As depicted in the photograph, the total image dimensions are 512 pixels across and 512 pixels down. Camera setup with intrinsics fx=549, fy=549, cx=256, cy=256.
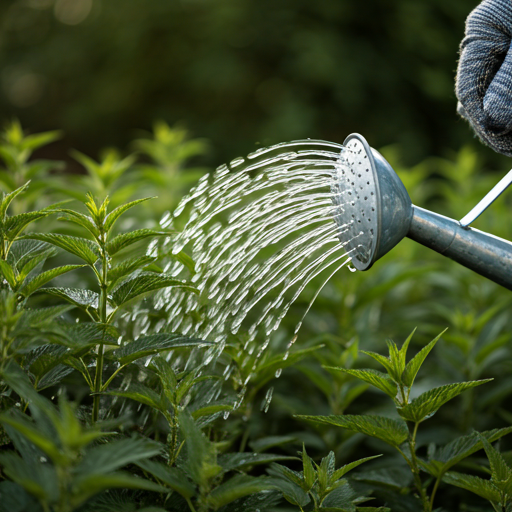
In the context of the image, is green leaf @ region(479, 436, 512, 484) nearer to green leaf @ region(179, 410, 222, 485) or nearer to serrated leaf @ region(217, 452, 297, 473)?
serrated leaf @ region(217, 452, 297, 473)

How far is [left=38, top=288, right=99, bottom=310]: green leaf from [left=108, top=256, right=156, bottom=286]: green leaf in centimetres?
6

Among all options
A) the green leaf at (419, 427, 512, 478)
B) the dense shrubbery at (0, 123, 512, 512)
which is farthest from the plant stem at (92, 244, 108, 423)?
the green leaf at (419, 427, 512, 478)

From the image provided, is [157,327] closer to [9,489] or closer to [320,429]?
[320,429]

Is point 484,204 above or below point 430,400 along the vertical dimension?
above

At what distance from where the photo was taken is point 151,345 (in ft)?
3.14

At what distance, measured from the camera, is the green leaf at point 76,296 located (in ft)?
3.27

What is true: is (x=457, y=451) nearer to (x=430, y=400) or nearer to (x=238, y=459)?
(x=430, y=400)

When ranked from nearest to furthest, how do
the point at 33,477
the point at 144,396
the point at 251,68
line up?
1. the point at 33,477
2. the point at 144,396
3. the point at 251,68

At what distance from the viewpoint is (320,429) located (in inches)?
54.1

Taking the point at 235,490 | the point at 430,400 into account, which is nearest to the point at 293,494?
the point at 235,490

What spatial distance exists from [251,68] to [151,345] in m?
6.37

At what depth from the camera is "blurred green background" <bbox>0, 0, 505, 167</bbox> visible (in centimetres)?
602

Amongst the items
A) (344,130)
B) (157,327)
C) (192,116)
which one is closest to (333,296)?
(157,327)

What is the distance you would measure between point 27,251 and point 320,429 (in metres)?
0.81
